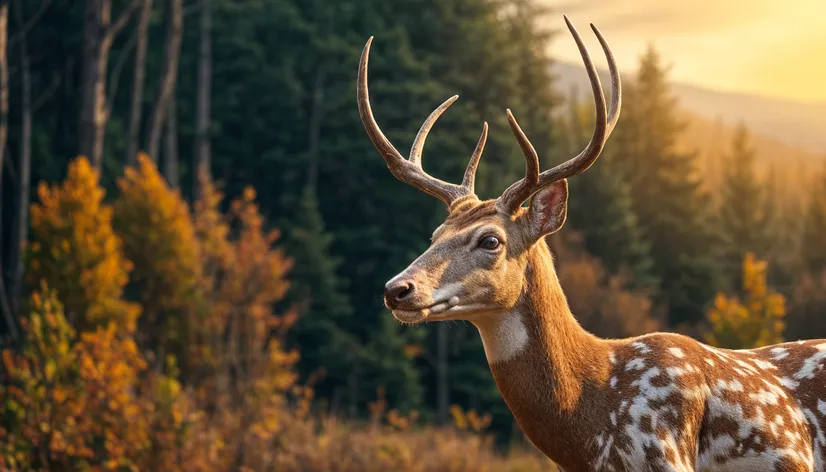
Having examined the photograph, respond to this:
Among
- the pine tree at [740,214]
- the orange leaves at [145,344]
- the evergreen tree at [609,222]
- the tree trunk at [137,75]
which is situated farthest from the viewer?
the pine tree at [740,214]

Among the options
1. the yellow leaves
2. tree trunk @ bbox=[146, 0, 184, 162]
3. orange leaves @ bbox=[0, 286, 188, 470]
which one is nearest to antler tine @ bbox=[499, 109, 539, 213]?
orange leaves @ bbox=[0, 286, 188, 470]

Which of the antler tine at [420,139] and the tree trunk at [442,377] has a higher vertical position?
the antler tine at [420,139]

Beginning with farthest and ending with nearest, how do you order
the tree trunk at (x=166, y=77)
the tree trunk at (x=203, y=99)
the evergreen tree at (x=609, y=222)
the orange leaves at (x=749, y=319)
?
the tree trunk at (x=203, y=99) < the evergreen tree at (x=609, y=222) < the tree trunk at (x=166, y=77) < the orange leaves at (x=749, y=319)

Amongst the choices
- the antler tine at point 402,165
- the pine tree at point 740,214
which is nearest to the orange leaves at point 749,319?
the antler tine at point 402,165

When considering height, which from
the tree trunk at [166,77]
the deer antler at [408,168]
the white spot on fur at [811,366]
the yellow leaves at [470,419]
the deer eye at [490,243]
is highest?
the tree trunk at [166,77]

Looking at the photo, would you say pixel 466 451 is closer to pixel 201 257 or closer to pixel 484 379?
pixel 201 257

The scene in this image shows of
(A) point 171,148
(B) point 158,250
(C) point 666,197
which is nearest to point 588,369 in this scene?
(B) point 158,250

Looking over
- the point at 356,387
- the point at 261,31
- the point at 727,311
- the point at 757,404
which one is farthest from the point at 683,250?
the point at 757,404

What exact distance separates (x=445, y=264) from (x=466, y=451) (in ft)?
37.6

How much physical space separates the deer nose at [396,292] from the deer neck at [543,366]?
45cm

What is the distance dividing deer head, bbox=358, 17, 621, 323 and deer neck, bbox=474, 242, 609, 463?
2.8 inches

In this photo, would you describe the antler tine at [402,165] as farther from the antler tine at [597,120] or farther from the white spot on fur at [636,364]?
the white spot on fur at [636,364]

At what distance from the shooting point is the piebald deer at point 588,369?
189 inches

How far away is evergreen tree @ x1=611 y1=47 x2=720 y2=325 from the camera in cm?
3525
